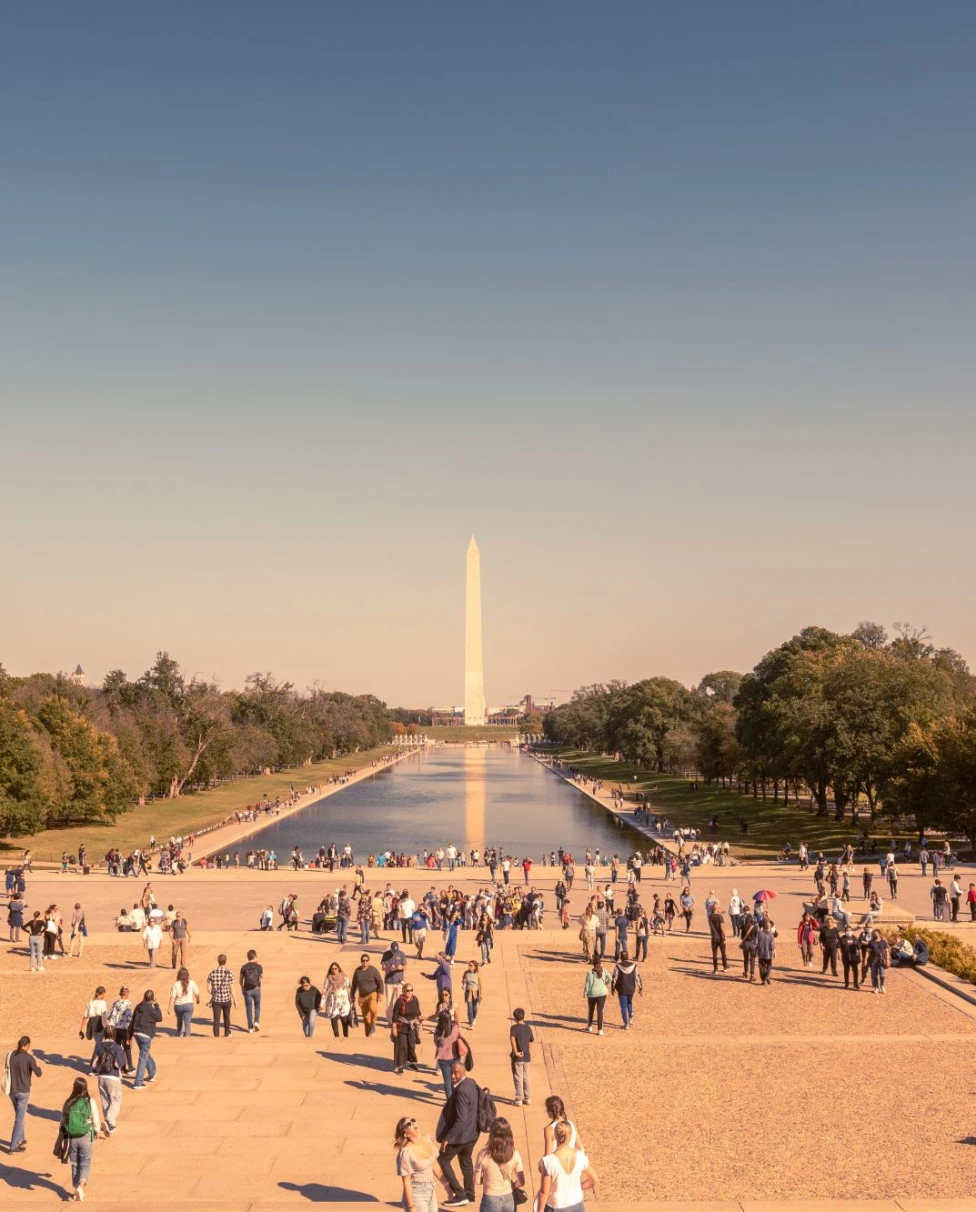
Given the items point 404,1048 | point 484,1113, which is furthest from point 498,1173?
point 404,1048

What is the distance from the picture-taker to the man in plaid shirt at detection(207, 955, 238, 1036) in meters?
21.4

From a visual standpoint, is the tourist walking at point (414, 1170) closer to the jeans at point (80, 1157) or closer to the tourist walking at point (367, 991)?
the jeans at point (80, 1157)

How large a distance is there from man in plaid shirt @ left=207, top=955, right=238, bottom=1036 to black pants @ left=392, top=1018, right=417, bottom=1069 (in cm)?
405

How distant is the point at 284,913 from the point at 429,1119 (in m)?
18.7

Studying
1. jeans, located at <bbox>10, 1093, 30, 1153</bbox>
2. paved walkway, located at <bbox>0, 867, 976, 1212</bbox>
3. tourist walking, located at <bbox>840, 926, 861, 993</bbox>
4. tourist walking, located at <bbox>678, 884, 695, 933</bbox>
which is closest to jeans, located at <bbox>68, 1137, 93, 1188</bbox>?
paved walkway, located at <bbox>0, 867, 976, 1212</bbox>

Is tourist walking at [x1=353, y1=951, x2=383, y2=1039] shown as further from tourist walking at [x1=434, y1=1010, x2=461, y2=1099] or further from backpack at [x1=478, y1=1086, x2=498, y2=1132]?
backpack at [x1=478, y1=1086, x2=498, y2=1132]

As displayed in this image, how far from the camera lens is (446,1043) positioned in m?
16.4

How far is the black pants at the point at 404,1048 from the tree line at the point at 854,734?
43.4 meters

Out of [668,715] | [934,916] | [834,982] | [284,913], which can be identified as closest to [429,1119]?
[834,982]

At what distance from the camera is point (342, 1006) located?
21641mm

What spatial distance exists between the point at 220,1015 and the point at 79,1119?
8.62 metres

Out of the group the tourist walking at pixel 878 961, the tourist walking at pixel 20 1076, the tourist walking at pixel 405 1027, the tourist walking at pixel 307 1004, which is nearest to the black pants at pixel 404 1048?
the tourist walking at pixel 405 1027

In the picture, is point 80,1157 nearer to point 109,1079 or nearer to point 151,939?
point 109,1079

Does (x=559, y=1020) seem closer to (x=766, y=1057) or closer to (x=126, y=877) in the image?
(x=766, y=1057)
